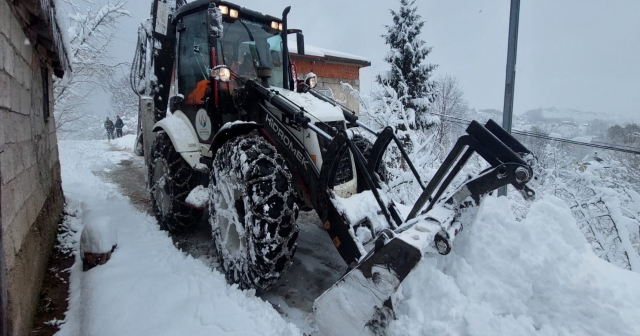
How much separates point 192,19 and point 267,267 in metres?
3.19

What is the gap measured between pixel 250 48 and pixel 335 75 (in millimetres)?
14705

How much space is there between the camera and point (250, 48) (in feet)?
13.6

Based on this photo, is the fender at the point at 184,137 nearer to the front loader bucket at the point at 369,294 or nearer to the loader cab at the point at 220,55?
the loader cab at the point at 220,55

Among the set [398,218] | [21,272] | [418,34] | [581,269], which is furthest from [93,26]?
[581,269]

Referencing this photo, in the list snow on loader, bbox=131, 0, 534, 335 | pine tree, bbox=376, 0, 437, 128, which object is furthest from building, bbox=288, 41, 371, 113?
snow on loader, bbox=131, 0, 534, 335

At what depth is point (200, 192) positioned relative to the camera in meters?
4.16

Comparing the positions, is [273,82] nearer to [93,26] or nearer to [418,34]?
[418,34]

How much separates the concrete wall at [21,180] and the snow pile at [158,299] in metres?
0.39

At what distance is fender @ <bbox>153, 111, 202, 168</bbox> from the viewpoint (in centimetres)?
429

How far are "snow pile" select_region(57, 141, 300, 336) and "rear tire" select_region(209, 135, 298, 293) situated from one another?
22cm

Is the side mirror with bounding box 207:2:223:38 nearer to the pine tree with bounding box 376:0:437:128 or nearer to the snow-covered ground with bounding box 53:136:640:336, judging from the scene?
the snow-covered ground with bounding box 53:136:640:336

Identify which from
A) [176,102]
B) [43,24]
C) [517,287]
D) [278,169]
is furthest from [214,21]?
[517,287]

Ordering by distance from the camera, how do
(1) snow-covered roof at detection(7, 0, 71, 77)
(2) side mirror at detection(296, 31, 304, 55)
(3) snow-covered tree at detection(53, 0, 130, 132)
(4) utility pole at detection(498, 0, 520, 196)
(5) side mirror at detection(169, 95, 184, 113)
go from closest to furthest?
(1) snow-covered roof at detection(7, 0, 71, 77), (2) side mirror at detection(296, 31, 304, 55), (5) side mirror at detection(169, 95, 184, 113), (4) utility pole at detection(498, 0, 520, 196), (3) snow-covered tree at detection(53, 0, 130, 132)

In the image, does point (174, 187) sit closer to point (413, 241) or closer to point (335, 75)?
point (413, 241)
